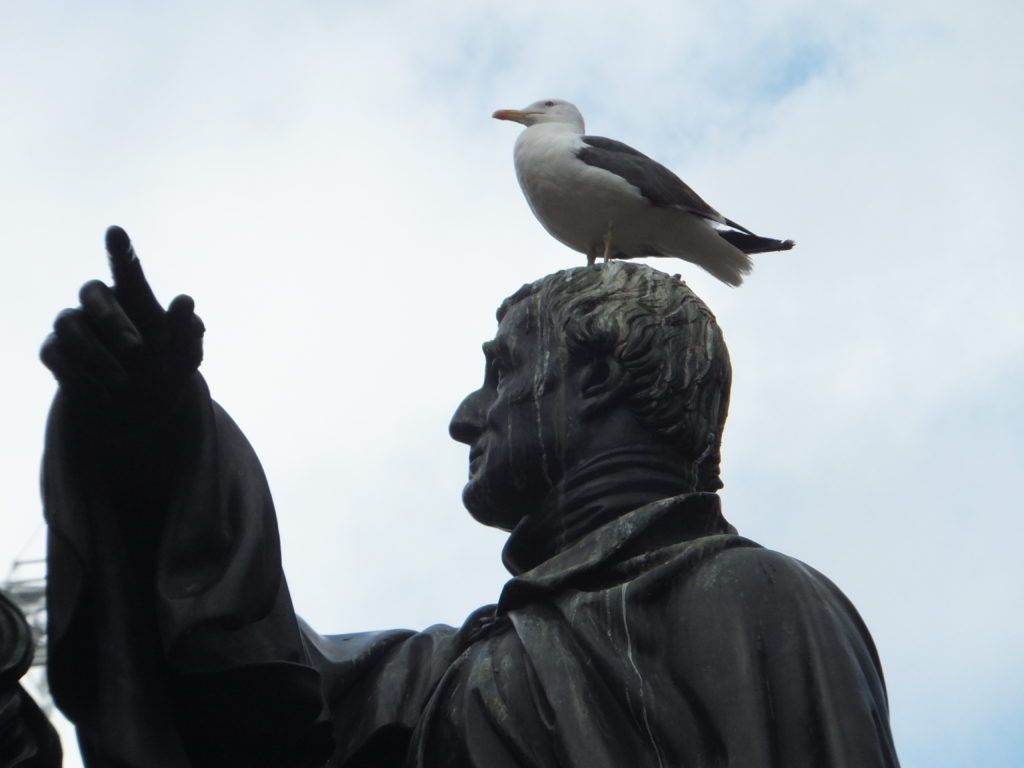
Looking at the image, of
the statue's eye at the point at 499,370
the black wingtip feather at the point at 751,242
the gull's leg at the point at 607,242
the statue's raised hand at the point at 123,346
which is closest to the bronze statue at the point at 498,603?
the statue's raised hand at the point at 123,346

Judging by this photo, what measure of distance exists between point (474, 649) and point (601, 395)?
0.69 meters

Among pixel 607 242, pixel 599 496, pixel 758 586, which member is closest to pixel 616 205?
pixel 607 242

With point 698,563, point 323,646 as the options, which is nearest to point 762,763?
point 698,563

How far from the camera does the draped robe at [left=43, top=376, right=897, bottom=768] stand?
5020mm

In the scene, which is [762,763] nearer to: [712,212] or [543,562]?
[543,562]

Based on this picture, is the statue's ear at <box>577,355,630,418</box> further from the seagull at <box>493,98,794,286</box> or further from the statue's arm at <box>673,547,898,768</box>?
the seagull at <box>493,98,794,286</box>

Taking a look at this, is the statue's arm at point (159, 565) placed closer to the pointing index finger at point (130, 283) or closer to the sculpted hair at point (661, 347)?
the pointing index finger at point (130, 283)

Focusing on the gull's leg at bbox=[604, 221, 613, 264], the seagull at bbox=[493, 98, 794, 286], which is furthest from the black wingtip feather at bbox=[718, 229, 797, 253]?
the gull's leg at bbox=[604, 221, 613, 264]

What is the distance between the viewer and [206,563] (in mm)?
5176

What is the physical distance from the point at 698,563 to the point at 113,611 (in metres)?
1.29

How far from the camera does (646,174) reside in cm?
1455

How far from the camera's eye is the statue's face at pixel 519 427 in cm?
570

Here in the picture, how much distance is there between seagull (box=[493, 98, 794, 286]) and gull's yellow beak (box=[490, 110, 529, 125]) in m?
0.84

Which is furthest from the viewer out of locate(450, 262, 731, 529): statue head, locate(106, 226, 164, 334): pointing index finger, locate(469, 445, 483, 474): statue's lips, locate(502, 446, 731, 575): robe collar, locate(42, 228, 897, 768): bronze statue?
locate(469, 445, 483, 474): statue's lips
